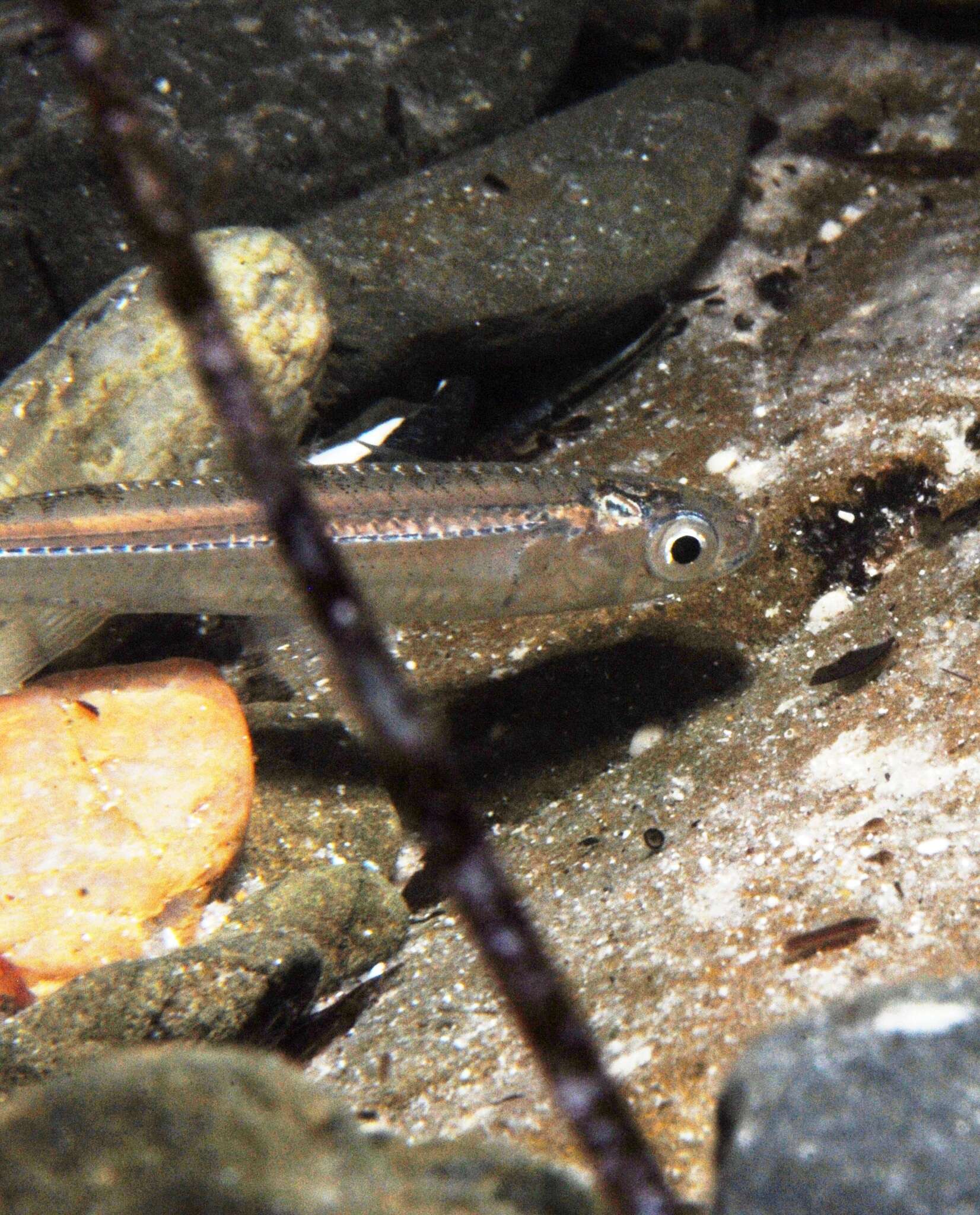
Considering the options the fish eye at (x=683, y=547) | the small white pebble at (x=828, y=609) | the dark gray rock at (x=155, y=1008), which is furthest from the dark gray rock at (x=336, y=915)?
the small white pebble at (x=828, y=609)

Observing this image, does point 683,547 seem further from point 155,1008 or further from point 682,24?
point 682,24

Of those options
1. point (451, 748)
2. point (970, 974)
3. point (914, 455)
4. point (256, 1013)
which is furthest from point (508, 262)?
point (970, 974)

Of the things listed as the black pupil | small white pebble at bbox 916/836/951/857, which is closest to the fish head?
the black pupil

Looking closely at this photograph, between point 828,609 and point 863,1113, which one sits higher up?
point 863,1113

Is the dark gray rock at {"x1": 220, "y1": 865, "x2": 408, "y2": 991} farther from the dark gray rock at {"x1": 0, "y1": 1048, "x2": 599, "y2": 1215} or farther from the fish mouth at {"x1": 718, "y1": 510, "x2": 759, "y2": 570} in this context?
the fish mouth at {"x1": 718, "y1": 510, "x2": 759, "y2": 570}

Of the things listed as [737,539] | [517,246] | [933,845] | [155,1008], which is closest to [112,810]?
[155,1008]

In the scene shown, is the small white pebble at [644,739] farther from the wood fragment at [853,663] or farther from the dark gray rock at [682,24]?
the dark gray rock at [682,24]
